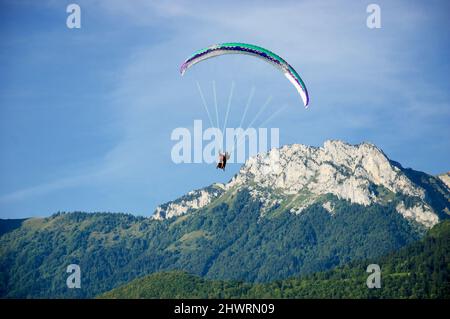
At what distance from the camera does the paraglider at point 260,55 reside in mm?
86812

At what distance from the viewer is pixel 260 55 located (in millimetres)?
87438

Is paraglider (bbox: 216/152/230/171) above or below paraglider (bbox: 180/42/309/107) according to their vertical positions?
below

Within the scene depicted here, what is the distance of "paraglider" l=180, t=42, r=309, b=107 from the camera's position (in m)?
86.8

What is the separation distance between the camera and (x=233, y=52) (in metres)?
87.4

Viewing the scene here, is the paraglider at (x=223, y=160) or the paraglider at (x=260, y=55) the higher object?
the paraglider at (x=260, y=55)
